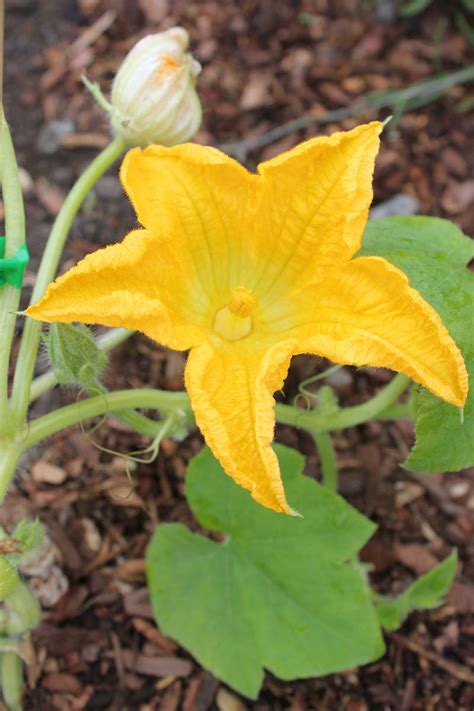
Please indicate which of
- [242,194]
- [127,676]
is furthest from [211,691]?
[242,194]

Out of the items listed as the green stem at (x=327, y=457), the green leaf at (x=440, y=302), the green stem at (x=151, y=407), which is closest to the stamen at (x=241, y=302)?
the green stem at (x=151, y=407)

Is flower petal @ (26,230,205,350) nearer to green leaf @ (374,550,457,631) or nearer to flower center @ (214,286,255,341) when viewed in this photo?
flower center @ (214,286,255,341)

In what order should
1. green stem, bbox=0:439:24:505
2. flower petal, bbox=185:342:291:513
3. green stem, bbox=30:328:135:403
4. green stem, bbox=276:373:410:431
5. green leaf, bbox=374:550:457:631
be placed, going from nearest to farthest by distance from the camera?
flower petal, bbox=185:342:291:513 → green stem, bbox=0:439:24:505 → green stem, bbox=30:328:135:403 → green stem, bbox=276:373:410:431 → green leaf, bbox=374:550:457:631

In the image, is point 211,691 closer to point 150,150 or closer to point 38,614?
point 38,614

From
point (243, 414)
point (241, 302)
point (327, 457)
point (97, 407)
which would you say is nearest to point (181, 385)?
point (327, 457)

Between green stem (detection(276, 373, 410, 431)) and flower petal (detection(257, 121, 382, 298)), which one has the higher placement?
flower petal (detection(257, 121, 382, 298))

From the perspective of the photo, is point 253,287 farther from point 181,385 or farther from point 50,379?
point 181,385

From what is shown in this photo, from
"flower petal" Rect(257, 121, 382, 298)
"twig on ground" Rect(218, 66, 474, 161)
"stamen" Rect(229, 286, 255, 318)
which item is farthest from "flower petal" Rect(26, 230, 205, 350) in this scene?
"twig on ground" Rect(218, 66, 474, 161)
